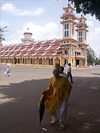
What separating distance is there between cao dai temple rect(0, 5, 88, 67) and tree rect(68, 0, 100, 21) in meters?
25.5

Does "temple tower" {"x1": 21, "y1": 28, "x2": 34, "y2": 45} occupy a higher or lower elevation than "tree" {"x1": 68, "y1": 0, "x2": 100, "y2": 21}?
higher

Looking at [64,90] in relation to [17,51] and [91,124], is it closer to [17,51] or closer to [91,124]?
[91,124]

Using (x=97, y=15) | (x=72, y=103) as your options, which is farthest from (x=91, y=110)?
(x=97, y=15)

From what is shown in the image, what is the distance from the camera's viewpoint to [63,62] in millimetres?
37219

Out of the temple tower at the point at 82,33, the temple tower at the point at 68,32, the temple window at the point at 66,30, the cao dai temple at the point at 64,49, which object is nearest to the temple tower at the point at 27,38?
the cao dai temple at the point at 64,49

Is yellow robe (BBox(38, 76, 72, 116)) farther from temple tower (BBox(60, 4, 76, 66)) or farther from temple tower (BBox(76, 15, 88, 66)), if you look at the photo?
temple tower (BBox(76, 15, 88, 66))

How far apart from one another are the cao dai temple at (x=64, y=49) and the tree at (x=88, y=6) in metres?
25.5

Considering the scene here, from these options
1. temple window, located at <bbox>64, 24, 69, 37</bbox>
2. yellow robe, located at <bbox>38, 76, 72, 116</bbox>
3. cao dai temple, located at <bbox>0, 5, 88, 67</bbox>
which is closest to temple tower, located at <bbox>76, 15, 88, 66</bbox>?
cao dai temple, located at <bbox>0, 5, 88, 67</bbox>

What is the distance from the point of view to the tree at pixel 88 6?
28.4ft

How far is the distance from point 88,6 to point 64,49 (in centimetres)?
2718

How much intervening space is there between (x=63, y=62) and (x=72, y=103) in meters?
32.9

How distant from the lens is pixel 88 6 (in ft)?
31.5

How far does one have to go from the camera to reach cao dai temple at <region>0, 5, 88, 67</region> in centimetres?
3619

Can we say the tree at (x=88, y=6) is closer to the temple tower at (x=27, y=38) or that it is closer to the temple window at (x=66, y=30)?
the temple window at (x=66, y=30)
